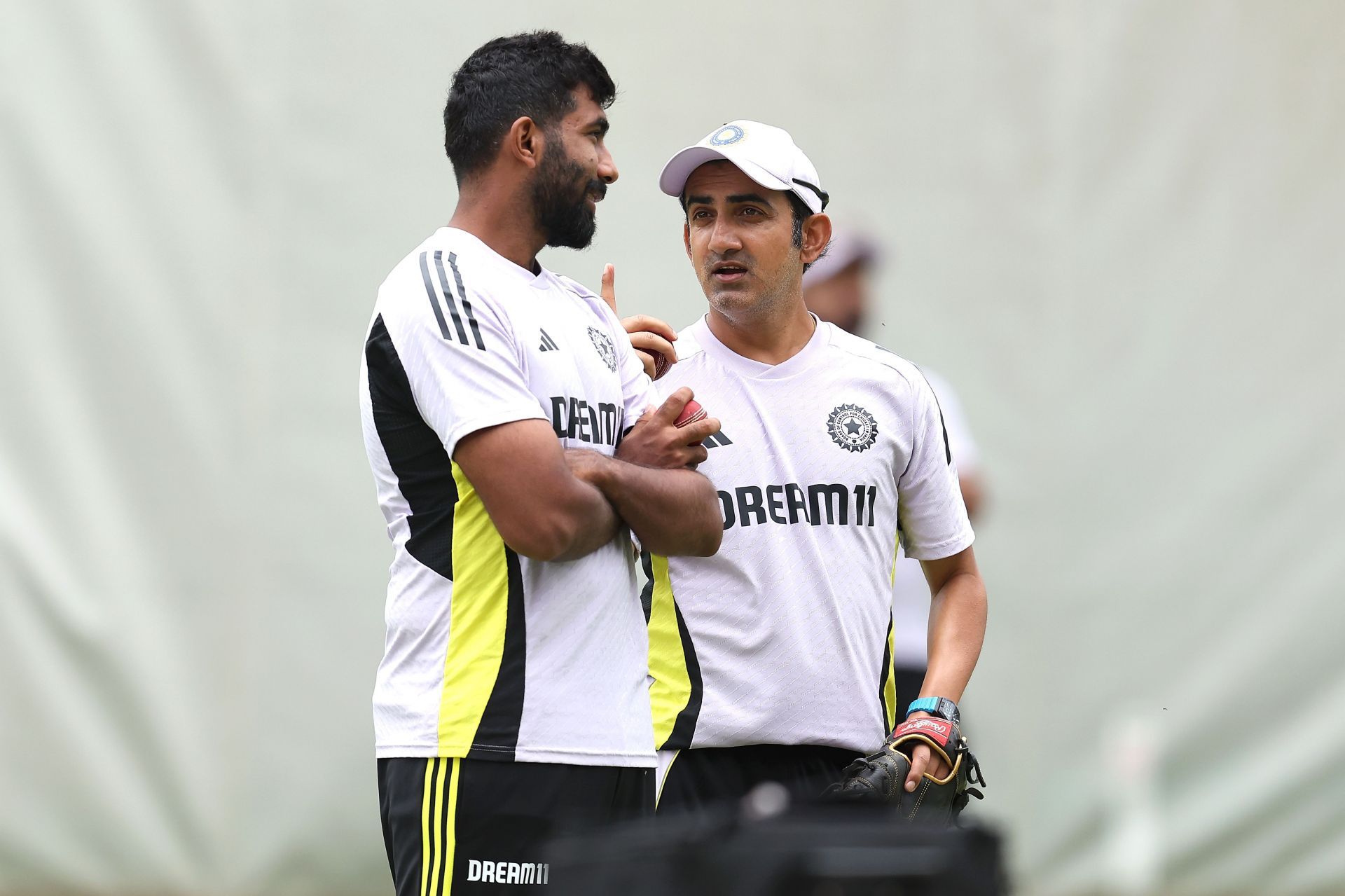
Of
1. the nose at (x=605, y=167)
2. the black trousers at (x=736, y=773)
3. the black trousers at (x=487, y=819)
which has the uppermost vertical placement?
the nose at (x=605, y=167)

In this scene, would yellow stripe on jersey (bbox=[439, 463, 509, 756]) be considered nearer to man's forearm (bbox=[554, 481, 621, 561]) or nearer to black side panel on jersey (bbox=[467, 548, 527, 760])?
black side panel on jersey (bbox=[467, 548, 527, 760])

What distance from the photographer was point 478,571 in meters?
2.32

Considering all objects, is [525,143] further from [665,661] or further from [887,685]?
[887,685]

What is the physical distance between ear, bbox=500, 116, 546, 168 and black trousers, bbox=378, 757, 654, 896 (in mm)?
1009

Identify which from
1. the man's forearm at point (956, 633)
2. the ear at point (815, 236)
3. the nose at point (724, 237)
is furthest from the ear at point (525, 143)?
the man's forearm at point (956, 633)

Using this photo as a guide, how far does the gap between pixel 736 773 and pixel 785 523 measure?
0.47 metres

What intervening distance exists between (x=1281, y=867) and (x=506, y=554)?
12.0 feet

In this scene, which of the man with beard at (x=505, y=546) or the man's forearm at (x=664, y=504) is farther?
the man's forearm at (x=664, y=504)

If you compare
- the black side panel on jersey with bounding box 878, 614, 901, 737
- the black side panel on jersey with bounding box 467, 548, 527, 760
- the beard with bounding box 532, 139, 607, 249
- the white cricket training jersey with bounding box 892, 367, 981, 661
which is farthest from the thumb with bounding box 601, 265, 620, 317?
the white cricket training jersey with bounding box 892, 367, 981, 661

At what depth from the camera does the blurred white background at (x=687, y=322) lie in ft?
14.7

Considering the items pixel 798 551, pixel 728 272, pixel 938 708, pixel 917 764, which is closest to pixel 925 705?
pixel 938 708

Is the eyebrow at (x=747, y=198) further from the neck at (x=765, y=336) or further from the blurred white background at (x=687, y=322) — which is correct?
the blurred white background at (x=687, y=322)

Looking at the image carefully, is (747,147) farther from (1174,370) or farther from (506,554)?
(1174,370)

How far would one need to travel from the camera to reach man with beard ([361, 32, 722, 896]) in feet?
7.42
